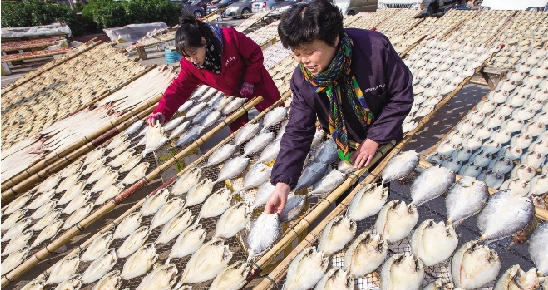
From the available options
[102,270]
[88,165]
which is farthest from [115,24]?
[102,270]

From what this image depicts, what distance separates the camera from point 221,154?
8.98 feet

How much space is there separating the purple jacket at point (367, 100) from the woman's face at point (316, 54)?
9.8 inches

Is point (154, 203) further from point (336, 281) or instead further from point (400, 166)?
point (400, 166)

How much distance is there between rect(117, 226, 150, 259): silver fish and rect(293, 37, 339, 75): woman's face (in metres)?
1.66

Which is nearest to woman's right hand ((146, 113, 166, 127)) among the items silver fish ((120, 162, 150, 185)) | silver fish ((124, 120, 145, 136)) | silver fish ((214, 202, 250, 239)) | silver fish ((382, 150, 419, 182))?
silver fish ((124, 120, 145, 136))

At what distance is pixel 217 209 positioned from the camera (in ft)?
7.23

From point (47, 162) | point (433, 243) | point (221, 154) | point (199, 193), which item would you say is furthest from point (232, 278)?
point (47, 162)

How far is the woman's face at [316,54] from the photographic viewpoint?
1.62m

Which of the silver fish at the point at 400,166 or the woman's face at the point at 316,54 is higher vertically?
the woman's face at the point at 316,54

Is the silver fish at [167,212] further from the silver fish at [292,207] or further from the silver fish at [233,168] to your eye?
the silver fish at [292,207]

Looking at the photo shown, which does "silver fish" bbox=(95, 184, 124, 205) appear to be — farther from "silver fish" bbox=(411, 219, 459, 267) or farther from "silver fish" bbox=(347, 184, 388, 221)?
→ "silver fish" bbox=(411, 219, 459, 267)

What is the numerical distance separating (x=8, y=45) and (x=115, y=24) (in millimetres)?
8406

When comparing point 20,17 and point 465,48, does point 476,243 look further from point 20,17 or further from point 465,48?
point 20,17

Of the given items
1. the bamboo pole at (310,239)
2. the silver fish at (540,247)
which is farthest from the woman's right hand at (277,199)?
the silver fish at (540,247)
